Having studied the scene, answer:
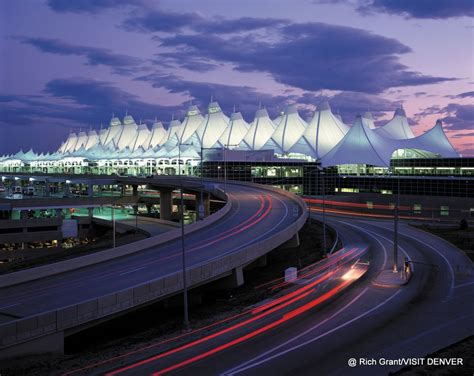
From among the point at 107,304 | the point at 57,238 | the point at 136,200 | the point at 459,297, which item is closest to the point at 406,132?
the point at 136,200

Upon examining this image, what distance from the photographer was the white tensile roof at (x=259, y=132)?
124625 millimetres

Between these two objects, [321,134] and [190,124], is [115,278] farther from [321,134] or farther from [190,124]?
[190,124]

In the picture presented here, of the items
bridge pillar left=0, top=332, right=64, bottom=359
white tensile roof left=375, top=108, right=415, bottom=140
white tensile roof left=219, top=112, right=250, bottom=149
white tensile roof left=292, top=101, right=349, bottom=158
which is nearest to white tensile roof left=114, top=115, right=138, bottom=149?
white tensile roof left=219, top=112, right=250, bottom=149

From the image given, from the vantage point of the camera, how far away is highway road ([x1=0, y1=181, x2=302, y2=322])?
20.6 meters

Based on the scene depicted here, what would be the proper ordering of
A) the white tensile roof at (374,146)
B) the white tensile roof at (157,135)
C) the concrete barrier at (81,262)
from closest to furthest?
the concrete barrier at (81,262), the white tensile roof at (374,146), the white tensile roof at (157,135)

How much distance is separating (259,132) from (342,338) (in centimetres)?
11041

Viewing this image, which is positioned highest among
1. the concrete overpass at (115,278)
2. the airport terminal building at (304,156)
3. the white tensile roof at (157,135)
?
the white tensile roof at (157,135)

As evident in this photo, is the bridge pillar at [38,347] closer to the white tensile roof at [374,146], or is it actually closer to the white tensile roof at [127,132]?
the white tensile roof at [374,146]

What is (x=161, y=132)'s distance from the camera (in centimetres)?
16812

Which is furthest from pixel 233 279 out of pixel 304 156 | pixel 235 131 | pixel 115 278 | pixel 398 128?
pixel 235 131

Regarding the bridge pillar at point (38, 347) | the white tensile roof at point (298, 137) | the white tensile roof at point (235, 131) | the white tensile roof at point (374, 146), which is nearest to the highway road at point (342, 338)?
the bridge pillar at point (38, 347)

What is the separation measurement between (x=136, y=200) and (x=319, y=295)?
63562 mm

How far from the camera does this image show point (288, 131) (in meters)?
119

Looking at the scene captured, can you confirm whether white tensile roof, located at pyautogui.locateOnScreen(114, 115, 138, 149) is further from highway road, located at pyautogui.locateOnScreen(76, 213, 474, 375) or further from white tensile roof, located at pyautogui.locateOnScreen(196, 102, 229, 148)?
highway road, located at pyautogui.locateOnScreen(76, 213, 474, 375)
